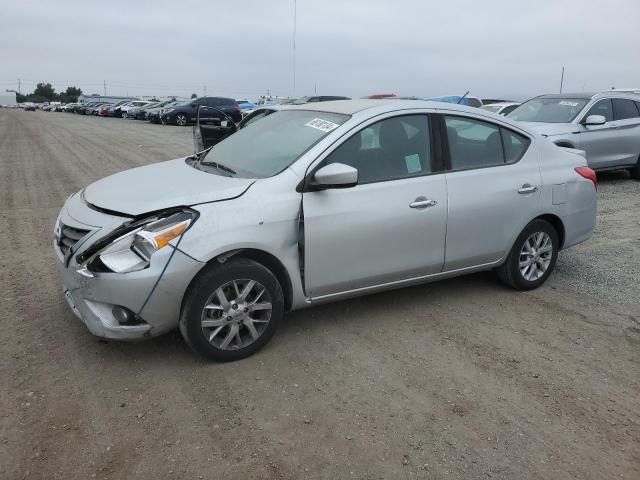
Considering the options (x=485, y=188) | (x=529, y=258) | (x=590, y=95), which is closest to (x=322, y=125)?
(x=485, y=188)

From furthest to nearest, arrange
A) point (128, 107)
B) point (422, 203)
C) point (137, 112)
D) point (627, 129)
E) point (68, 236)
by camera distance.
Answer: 1. point (128, 107)
2. point (137, 112)
3. point (627, 129)
4. point (422, 203)
5. point (68, 236)

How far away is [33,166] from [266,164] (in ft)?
33.0

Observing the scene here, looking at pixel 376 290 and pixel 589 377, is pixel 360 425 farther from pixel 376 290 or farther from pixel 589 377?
pixel 589 377

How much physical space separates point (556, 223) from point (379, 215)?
2.02m

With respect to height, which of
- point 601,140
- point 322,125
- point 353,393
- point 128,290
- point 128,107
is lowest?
point 353,393

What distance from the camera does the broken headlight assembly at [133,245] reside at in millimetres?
3332

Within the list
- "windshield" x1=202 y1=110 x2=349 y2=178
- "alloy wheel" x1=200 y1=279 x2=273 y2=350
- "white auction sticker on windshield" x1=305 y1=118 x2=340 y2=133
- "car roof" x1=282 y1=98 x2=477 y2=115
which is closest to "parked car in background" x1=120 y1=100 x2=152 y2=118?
"windshield" x1=202 y1=110 x2=349 y2=178

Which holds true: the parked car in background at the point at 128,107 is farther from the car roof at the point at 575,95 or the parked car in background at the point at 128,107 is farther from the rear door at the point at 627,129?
the rear door at the point at 627,129

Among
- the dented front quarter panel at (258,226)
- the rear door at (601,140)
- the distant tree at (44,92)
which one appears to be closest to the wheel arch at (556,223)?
the dented front quarter panel at (258,226)

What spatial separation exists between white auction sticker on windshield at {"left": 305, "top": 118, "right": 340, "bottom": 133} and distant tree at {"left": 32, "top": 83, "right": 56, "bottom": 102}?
140m

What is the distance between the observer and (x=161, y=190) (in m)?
3.78

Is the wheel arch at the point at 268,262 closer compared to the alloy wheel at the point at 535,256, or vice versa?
the wheel arch at the point at 268,262

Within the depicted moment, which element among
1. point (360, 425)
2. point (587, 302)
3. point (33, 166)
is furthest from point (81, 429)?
point (33, 166)

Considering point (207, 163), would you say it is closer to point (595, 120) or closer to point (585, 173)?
point (585, 173)
